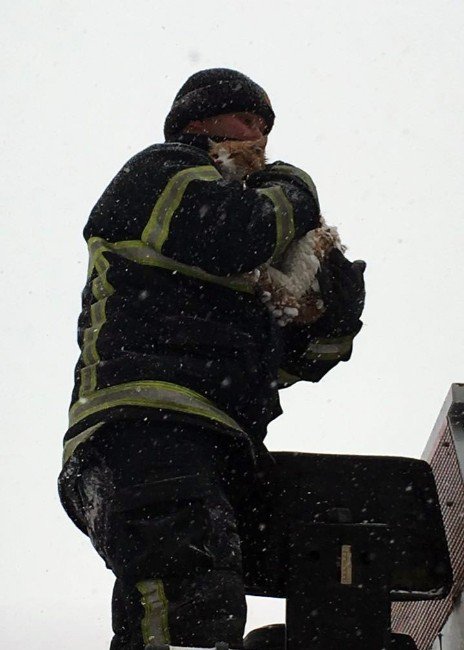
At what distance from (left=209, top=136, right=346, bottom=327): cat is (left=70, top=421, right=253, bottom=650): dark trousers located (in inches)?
16.2

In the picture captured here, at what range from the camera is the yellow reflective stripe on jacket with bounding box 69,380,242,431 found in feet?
8.16

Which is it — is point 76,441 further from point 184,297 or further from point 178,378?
point 184,297

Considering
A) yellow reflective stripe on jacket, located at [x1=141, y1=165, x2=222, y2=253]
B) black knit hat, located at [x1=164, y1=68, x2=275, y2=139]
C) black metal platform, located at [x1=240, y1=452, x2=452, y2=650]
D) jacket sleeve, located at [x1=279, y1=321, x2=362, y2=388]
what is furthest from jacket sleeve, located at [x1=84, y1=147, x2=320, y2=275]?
black metal platform, located at [x1=240, y1=452, x2=452, y2=650]

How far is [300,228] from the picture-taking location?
8.89ft

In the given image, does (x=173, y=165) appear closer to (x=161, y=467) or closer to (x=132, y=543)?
(x=161, y=467)

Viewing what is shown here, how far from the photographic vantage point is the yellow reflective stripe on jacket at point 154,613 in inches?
86.4

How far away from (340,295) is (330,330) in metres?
0.12

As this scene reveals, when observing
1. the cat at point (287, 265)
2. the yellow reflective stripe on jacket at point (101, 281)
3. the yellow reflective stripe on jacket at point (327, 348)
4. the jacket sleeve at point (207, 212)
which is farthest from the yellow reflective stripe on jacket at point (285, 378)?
the yellow reflective stripe on jacket at point (101, 281)

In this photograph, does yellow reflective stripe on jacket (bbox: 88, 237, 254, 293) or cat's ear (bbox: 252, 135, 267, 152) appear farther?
cat's ear (bbox: 252, 135, 267, 152)

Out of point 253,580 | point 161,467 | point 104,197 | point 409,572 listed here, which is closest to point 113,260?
point 104,197

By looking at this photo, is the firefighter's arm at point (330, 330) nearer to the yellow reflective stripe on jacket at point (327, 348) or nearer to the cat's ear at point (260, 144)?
the yellow reflective stripe on jacket at point (327, 348)

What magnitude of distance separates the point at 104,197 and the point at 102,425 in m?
0.67

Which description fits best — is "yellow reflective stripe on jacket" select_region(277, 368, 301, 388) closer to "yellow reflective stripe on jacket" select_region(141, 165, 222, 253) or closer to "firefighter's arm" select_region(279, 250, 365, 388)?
"firefighter's arm" select_region(279, 250, 365, 388)

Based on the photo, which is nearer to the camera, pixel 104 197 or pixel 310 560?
pixel 310 560
